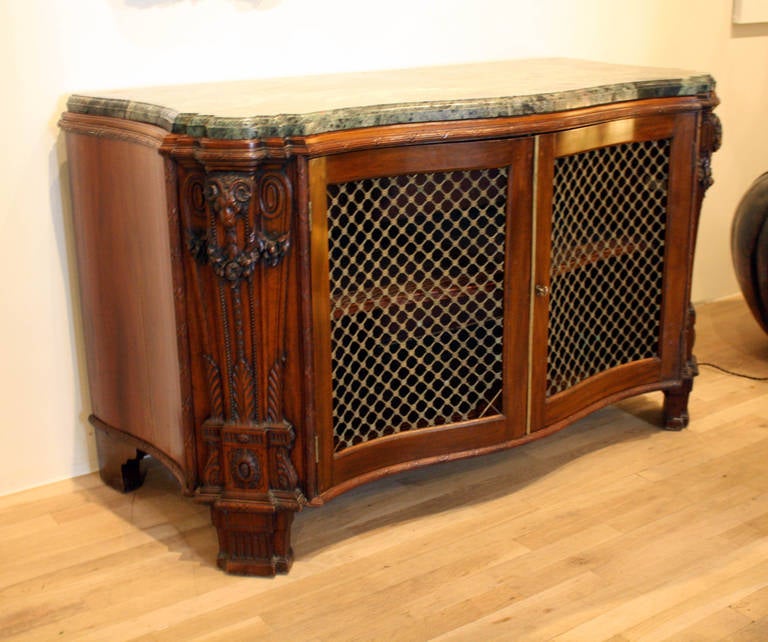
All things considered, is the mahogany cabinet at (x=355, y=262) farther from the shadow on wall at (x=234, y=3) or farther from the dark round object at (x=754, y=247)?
the dark round object at (x=754, y=247)

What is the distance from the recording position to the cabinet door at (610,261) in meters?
1.97

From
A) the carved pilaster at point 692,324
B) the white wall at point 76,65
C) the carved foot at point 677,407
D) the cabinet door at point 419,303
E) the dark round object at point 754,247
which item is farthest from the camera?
the dark round object at point 754,247

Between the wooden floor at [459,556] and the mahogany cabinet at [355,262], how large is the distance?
0.38ft

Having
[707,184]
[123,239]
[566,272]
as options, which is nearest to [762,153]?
Answer: [707,184]

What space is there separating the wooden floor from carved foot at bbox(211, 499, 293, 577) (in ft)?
0.08

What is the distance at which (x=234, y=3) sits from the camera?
84.4 inches

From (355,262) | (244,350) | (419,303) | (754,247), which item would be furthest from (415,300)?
(754,247)

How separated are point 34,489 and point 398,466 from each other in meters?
0.79

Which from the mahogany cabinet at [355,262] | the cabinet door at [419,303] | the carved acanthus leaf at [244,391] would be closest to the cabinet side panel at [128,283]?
the mahogany cabinet at [355,262]

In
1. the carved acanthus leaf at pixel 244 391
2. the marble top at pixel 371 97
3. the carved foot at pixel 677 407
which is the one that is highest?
the marble top at pixel 371 97

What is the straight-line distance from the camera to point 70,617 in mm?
1697

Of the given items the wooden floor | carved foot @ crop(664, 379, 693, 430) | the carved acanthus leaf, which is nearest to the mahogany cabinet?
the carved acanthus leaf

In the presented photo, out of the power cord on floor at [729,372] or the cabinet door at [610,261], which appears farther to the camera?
the power cord on floor at [729,372]

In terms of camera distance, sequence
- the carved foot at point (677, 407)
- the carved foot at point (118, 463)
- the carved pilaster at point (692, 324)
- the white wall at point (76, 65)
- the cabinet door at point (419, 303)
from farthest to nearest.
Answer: the carved foot at point (677, 407) → the carved pilaster at point (692, 324) → the carved foot at point (118, 463) → the white wall at point (76, 65) → the cabinet door at point (419, 303)
